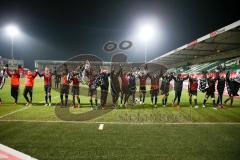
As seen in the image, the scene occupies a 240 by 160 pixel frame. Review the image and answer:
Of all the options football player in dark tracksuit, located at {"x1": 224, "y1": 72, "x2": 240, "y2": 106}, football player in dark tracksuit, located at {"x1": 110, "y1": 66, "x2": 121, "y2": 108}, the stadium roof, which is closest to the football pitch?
football player in dark tracksuit, located at {"x1": 110, "y1": 66, "x2": 121, "y2": 108}

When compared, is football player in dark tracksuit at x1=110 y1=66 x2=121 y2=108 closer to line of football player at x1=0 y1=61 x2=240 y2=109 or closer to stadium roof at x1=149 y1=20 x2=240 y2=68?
line of football player at x1=0 y1=61 x2=240 y2=109

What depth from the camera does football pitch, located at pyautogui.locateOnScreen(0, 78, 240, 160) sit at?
5395 millimetres

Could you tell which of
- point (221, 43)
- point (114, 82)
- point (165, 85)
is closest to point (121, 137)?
point (114, 82)

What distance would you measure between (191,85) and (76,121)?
7.67m

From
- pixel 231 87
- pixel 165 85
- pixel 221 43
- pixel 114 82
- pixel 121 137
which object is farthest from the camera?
pixel 221 43

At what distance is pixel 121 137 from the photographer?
6785 millimetres

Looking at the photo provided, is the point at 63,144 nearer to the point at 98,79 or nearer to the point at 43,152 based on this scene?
the point at 43,152

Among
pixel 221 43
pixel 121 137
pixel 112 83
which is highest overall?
pixel 221 43

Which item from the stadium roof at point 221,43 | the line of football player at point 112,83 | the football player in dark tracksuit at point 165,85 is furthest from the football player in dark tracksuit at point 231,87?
the stadium roof at point 221,43

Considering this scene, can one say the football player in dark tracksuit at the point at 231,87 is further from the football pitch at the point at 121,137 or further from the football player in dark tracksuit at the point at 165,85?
the football pitch at the point at 121,137

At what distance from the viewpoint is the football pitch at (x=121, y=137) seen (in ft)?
17.7

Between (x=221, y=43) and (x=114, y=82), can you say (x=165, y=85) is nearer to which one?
(x=114, y=82)

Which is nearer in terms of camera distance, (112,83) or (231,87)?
(112,83)

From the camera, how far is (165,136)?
6.96 metres
